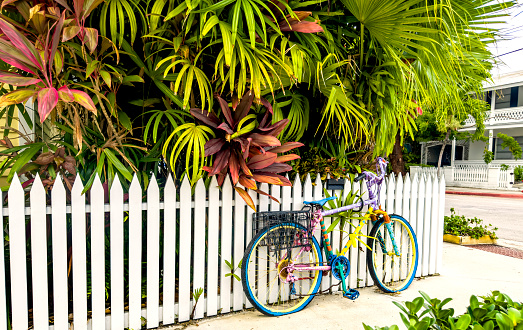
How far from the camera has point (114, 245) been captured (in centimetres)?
200

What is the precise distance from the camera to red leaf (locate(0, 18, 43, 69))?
1.40 metres

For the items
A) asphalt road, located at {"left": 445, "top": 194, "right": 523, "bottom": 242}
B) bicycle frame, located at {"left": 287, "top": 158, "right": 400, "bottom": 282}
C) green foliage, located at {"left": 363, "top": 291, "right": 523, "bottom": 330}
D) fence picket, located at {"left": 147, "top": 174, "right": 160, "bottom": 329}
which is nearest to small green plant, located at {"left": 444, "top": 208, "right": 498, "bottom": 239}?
asphalt road, located at {"left": 445, "top": 194, "right": 523, "bottom": 242}

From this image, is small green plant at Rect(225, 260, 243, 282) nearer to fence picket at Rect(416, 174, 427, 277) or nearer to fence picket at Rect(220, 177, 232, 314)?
fence picket at Rect(220, 177, 232, 314)

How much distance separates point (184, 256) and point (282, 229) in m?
0.71

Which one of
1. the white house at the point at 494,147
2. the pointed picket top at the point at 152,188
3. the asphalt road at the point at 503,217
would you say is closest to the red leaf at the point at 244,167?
the pointed picket top at the point at 152,188

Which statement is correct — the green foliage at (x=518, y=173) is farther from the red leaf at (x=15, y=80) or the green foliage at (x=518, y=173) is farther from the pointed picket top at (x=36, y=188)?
the red leaf at (x=15, y=80)

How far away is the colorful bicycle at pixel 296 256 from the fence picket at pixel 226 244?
0.55ft

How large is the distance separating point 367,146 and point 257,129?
4.67 ft

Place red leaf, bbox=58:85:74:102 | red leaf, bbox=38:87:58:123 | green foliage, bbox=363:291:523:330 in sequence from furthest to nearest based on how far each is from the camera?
red leaf, bbox=58:85:74:102, red leaf, bbox=38:87:58:123, green foliage, bbox=363:291:523:330

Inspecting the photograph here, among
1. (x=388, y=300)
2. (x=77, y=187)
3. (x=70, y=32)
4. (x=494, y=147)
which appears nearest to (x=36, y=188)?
(x=77, y=187)

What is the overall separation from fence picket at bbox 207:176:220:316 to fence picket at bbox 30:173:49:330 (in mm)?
970

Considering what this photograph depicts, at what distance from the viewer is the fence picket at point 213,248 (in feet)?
7.32

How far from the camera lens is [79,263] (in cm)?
194

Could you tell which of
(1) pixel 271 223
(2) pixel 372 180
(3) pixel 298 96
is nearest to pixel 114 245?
(1) pixel 271 223
